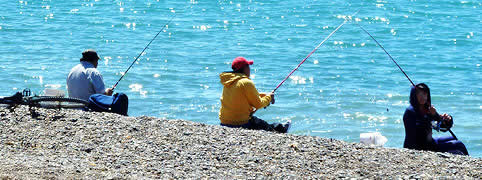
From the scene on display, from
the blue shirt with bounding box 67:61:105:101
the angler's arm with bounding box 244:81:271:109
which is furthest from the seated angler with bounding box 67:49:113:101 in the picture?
the angler's arm with bounding box 244:81:271:109

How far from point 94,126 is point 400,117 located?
5976 millimetres

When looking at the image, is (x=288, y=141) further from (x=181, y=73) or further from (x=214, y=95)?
(x=181, y=73)

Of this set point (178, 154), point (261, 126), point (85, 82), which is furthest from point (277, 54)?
point (178, 154)

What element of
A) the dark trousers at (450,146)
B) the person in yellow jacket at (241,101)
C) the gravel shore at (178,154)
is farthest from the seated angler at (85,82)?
the dark trousers at (450,146)

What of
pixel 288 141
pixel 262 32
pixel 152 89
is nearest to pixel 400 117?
pixel 152 89

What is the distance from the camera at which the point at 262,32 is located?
19250mm

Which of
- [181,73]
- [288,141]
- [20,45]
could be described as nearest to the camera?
[288,141]

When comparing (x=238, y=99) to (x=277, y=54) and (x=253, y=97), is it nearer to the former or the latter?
(x=253, y=97)

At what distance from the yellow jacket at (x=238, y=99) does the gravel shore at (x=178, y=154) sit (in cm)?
62

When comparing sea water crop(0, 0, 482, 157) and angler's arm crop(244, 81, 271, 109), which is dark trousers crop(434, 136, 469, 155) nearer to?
angler's arm crop(244, 81, 271, 109)

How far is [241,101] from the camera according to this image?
805 centimetres

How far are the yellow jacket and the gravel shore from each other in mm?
616

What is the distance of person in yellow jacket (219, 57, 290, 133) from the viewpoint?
8.00 metres

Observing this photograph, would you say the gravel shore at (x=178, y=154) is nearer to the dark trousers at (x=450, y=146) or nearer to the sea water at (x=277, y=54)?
the dark trousers at (x=450, y=146)
